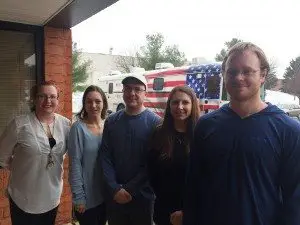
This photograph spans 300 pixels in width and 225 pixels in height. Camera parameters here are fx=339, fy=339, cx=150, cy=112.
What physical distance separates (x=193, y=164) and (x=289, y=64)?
2690cm

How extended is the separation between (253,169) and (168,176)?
85 cm

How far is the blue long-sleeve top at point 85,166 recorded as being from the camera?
2533 millimetres

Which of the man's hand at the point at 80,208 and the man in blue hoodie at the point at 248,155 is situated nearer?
the man in blue hoodie at the point at 248,155

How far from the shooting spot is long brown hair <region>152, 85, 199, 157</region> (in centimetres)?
230

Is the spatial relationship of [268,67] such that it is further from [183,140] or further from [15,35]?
[15,35]

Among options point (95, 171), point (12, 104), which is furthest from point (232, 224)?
point (12, 104)

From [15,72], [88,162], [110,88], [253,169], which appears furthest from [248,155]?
[110,88]

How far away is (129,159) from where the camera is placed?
252 cm

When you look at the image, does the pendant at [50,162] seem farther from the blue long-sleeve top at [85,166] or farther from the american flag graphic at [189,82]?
the american flag graphic at [189,82]

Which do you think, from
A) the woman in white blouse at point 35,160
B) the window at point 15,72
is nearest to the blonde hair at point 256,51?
the woman in white blouse at point 35,160

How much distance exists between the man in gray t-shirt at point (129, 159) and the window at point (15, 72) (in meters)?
1.66

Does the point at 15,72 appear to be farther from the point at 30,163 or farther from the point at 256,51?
the point at 256,51

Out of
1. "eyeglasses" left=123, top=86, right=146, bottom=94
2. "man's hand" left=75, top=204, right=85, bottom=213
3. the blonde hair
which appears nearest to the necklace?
"man's hand" left=75, top=204, right=85, bottom=213

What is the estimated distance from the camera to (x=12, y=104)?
3805 mm
